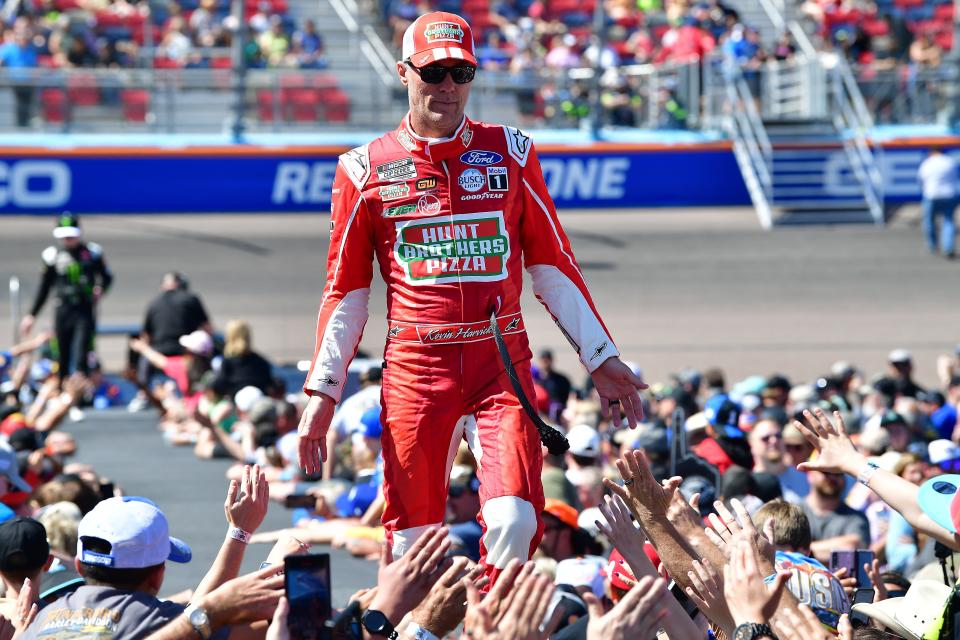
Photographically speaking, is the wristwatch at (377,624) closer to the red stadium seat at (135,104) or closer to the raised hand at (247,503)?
the raised hand at (247,503)

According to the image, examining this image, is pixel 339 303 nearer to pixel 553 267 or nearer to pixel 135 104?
pixel 553 267

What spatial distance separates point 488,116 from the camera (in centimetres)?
1908

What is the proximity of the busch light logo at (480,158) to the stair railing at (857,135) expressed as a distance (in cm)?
1671

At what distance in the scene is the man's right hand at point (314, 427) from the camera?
469cm

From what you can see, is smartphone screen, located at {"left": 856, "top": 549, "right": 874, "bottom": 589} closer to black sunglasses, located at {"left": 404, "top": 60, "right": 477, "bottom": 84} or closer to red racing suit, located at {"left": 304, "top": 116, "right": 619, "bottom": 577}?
red racing suit, located at {"left": 304, "top": 116, "right": 619, "bottom": 577}

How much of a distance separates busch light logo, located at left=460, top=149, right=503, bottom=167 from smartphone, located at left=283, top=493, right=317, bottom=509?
4.52 meters

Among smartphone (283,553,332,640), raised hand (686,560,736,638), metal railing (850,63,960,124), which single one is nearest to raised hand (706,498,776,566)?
raised hand (686,560,736,638)

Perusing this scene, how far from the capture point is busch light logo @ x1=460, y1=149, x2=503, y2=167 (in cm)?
479

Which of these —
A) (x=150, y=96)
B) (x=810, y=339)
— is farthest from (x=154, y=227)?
(x=810, y=339)

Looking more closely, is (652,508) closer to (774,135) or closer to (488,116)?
(488,116)

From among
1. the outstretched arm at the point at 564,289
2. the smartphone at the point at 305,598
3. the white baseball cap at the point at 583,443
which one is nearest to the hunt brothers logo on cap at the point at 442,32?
the outstretched arm at the point at 564,289

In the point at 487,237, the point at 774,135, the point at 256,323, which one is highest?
the point at 487,237

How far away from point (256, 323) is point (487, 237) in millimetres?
13367

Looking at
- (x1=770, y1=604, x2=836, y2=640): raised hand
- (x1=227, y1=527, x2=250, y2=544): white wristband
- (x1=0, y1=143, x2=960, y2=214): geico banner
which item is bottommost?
(x1=0, y1=143, x2=960, y2=214): geico banner
